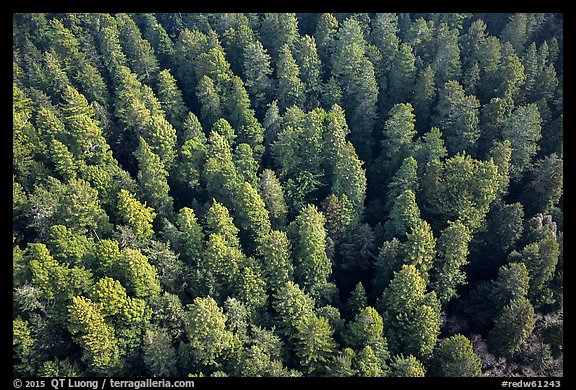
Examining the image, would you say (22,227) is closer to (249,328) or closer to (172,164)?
(172,164)

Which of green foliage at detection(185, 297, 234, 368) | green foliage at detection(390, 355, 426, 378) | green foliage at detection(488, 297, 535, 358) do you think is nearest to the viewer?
green foliage at detection(390, 355, 426, 378)

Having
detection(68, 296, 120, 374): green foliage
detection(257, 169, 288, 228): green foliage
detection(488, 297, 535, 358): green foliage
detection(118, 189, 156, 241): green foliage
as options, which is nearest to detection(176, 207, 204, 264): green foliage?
detection(118, 189, 156, 241): green foliage

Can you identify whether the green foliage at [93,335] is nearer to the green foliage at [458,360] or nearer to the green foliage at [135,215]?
the green foliage at [135,215]

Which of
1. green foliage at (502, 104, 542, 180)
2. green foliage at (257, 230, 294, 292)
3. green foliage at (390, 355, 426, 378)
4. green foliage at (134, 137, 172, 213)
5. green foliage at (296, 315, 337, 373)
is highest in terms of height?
green foliage at (502, 104, 542, 180)

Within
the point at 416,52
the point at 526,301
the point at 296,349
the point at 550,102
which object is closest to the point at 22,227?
the point at 296,349

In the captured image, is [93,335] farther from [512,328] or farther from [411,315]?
[512,328]

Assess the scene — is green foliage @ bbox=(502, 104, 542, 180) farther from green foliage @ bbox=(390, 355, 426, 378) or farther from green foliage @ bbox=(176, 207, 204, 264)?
green foliage @ bbox=(176, 207, 204, 264)

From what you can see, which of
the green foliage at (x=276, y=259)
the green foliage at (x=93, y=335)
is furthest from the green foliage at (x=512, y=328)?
the green foliage at (x=93, y=335)

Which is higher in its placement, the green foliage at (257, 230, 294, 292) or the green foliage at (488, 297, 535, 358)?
the green foliage at (257, 230, 294, 292)
